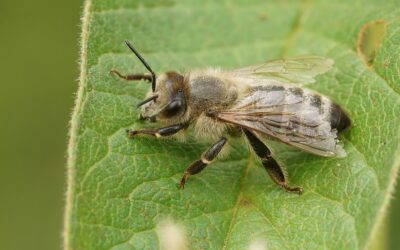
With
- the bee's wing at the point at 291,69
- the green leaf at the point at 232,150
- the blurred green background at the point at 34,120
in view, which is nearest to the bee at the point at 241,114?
the green leaf at the point at 232,150

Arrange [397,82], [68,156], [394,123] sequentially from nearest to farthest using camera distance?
[68,156]
[394,123]
[397,82]

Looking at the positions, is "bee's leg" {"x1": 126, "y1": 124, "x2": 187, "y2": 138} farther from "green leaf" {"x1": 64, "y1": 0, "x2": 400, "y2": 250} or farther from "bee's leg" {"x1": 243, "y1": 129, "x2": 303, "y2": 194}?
"bee's leg" {"x1": 243, "y1": 129, "x2": 303, "y2": 194}

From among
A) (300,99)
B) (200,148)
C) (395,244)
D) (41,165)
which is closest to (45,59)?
(41,165)

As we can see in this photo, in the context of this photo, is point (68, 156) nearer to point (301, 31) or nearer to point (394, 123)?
point (394, 123)

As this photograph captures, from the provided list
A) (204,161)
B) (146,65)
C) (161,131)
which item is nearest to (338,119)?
(204,161)

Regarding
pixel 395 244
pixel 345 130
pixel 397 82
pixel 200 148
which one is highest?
pixel 397 82

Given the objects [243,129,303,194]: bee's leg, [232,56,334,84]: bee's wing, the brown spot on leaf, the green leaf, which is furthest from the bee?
the brown spot on leaf
